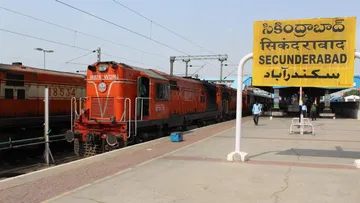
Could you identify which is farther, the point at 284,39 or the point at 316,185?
the point at 284,39

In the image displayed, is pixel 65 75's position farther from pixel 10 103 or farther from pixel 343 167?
pixel 343 167

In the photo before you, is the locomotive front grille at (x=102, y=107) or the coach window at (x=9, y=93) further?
the locomotive front grille at (x=102, y=107)

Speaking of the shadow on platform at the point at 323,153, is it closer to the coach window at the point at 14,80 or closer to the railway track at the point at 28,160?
the railway track at the point at 28,160

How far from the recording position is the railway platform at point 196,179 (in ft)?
20.0

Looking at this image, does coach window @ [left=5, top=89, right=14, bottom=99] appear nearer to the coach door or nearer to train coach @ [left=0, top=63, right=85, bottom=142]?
train coach @ [left=0, top=63, right=85, bottom=142]

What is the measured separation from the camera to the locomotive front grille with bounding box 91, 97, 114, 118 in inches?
508

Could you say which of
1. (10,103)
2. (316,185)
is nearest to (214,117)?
(10,103)

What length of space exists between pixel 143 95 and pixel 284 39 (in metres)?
6.44

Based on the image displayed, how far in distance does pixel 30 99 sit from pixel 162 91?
5265 mm

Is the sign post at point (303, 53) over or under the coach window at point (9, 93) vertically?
over

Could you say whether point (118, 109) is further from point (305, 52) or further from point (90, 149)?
point (305, 52)

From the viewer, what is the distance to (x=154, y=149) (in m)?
11.9

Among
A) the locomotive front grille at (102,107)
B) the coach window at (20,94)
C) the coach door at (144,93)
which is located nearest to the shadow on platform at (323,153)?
the coach door at (144,93)

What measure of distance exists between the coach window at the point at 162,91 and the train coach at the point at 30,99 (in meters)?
3.94
